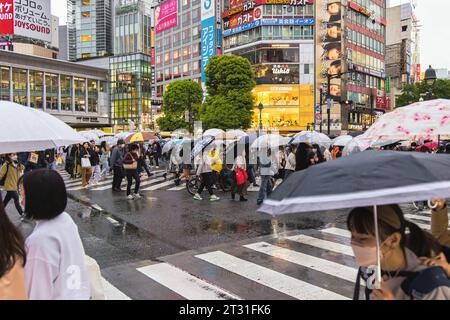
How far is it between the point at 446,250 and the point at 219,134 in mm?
15084

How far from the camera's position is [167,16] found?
8475 cm

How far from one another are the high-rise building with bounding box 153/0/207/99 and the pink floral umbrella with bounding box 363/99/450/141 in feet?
236

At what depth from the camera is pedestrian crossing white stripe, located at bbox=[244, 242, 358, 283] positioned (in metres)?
6.31

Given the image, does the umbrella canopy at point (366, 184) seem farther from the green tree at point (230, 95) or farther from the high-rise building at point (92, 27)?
the high-rise building at point (92, 27)

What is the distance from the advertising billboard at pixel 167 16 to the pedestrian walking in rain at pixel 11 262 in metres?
85.0

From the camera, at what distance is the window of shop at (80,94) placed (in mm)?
75438

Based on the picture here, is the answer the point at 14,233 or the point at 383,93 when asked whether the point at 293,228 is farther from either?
the point at 383,93

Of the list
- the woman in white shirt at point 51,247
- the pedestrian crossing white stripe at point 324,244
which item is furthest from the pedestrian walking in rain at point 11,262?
the pedestrian crossing white stripe at point 324,244

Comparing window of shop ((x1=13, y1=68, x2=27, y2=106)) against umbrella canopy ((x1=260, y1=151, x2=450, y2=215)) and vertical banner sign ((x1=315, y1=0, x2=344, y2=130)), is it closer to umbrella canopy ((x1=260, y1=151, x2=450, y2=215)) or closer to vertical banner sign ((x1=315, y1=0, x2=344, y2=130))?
vertical banner sign ((x1=315, y1=0, x2=344, y2=130))

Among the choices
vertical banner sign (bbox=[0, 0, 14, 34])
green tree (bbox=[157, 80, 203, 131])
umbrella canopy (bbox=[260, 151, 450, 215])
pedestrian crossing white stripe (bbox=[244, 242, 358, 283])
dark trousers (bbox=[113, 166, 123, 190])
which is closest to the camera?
umbrella canopy (bbox=[260, 151, 450, 215])

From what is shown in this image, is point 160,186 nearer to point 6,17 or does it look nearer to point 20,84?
point 6,17

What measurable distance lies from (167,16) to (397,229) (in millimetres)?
88730

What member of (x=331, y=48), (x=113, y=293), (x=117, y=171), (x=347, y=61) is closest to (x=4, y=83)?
(x=331, y=48)

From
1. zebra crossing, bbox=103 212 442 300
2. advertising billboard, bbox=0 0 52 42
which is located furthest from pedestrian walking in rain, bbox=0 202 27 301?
advertising billboard, bbox=0 0 52 42
